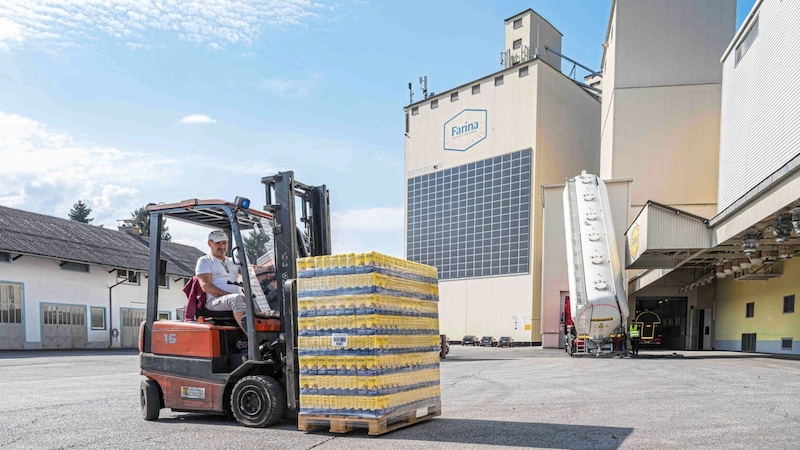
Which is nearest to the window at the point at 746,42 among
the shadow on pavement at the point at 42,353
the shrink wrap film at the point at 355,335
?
the shrink wrap film at the point at 355,335

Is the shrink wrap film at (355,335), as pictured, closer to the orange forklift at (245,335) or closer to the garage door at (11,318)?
the orange forklift at (245,335)

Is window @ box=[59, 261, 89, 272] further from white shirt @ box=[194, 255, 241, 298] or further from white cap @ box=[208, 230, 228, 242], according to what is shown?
white shirt @ box=[194, 255, 241, 298]

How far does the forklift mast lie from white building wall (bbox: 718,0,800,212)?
14.6m

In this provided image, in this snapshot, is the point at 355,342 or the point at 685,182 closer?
the point at 355,342

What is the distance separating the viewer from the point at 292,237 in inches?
280

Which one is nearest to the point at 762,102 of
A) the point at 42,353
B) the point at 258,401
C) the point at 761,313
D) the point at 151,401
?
the point at 761,313

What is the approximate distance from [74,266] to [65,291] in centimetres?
152

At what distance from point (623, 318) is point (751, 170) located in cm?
746

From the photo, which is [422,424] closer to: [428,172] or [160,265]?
[160,265]

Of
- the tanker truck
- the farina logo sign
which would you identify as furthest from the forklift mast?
the farina logo sign

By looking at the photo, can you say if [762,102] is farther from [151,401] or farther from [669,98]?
[151,401]

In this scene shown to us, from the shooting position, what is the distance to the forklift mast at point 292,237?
6801 millimetres

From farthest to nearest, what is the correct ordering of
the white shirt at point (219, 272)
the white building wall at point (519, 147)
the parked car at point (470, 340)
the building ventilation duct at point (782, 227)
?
1. the parked car at point (470, 340)
2. the white building wall at point (519, 147)
3. the building ventilation duct at point (782, 227)
4. the white shirt at point (219, 272)

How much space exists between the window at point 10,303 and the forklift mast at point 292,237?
86.8 ft
